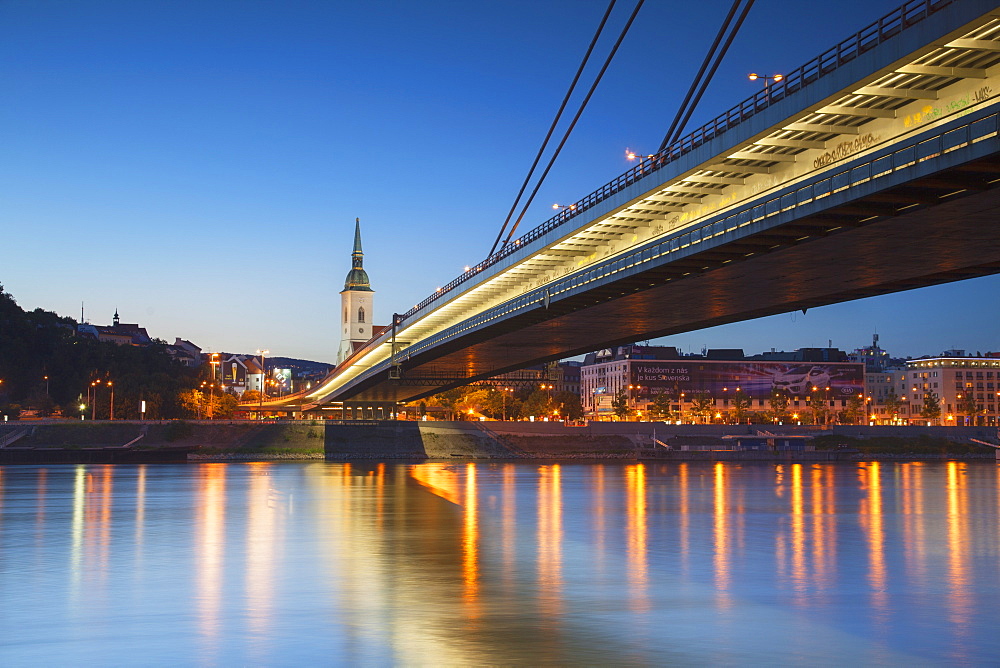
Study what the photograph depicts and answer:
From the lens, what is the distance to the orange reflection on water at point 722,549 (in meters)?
16.8

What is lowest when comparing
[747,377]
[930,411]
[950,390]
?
[930,411]

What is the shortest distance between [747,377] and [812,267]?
14856 cm

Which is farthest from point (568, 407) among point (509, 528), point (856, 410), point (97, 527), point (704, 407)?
point (97, 527)

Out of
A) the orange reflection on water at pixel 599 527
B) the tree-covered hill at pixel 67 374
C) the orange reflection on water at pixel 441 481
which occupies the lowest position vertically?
the orange reflection on water at pixel 441 481

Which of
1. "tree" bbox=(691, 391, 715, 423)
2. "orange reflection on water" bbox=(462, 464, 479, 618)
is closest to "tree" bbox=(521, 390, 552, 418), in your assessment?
"tree" bbox=(691, 391, 715, 423)

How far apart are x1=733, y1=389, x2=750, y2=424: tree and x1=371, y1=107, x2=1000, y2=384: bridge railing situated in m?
112

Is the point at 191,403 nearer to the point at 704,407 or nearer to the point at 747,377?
the point at 704,407

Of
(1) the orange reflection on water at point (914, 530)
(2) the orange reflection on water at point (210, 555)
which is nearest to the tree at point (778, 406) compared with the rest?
(1) the orange reflection on water at point (914, 530)

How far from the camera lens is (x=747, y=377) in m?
178

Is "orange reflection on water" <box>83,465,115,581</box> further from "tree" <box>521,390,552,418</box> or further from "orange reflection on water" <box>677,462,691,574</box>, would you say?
"tree" <box>521,390,552,418</box>

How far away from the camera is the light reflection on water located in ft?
42.4

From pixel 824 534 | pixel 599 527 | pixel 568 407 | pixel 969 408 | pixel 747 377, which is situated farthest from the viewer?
pixel 747 377

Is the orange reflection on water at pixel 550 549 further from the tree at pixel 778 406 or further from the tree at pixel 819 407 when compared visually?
the tree at pixel 819 407

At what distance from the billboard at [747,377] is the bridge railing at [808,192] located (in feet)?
437
